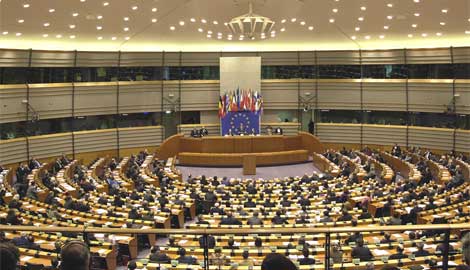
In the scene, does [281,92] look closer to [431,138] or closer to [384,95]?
[384,95]

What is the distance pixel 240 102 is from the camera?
1431 inches

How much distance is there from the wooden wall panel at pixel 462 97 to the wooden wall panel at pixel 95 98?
2410 centimetres

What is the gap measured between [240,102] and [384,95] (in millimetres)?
10794

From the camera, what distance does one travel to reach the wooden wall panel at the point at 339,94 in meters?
37.2

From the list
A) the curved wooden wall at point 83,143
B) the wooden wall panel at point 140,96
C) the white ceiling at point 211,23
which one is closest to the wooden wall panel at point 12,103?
the curved wooden wall at point 83,143

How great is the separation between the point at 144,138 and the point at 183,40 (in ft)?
25.8

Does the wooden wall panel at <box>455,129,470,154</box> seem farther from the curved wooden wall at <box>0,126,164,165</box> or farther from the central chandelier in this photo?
the curved wooden wall at <box>0,126,164,165</box>

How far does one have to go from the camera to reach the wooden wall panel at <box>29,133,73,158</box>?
30734 mm

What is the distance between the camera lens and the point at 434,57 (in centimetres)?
3419

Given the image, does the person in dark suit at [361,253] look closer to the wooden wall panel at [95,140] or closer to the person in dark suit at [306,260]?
the person in dark suit at [306,260]

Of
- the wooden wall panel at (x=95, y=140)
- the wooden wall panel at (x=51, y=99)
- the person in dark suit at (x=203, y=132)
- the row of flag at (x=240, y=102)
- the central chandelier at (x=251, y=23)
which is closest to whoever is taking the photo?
the central chandelier at (x=251, y=23)

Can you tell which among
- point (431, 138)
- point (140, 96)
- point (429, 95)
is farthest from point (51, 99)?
point (429, 95)

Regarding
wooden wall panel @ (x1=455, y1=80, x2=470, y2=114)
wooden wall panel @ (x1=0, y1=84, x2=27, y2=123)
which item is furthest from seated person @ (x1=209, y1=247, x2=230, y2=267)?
wooden wall panel @ (x1=455, y1=80, x2=470, y2=114)

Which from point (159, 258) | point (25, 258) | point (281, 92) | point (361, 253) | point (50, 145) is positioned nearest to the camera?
point (361, 253)
